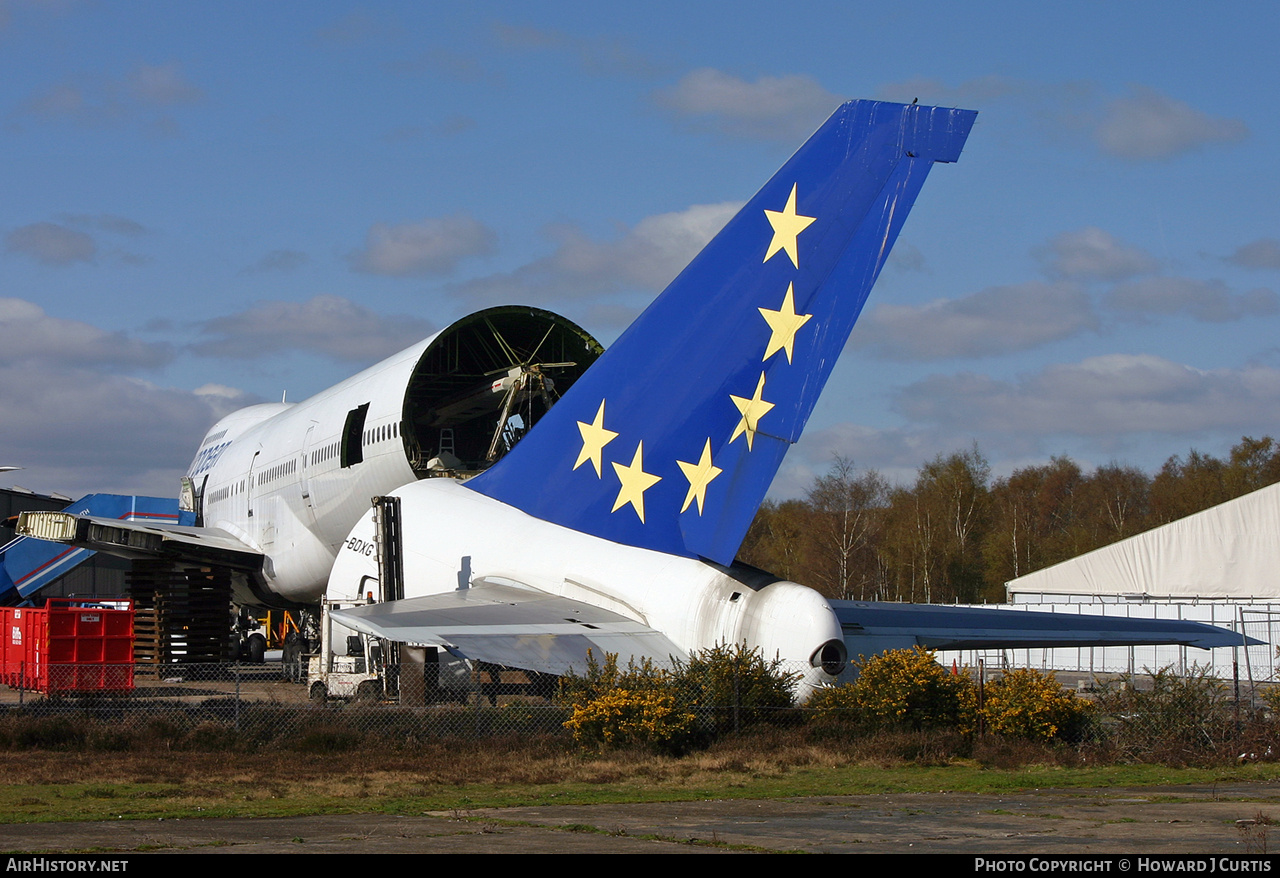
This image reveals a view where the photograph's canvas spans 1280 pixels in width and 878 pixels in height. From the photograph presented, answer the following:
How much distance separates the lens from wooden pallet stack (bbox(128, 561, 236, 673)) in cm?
2691

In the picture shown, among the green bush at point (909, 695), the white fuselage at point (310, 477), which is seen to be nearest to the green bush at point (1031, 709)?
the green bush at point (909, 695)

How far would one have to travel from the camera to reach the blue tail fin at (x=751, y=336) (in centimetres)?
1361

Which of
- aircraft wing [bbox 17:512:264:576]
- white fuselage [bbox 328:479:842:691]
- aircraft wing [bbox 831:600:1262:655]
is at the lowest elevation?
aircraft wing [bbox 831:600:1262:655]

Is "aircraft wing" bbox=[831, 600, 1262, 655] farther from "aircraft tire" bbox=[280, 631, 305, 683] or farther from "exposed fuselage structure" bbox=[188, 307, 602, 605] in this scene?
"aircraft tire" bbox=[280, 631, 305, 683]

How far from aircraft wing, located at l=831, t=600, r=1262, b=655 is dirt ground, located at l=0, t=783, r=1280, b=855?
2.93m

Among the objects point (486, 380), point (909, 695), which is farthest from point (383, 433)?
point (909, 695)

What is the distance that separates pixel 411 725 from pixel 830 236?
23.4ft

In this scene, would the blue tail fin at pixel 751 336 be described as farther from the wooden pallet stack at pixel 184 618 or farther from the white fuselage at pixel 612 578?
the wooden pallet stack at pixel 184 618

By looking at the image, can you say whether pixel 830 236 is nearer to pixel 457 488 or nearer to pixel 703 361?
pixel 703 361

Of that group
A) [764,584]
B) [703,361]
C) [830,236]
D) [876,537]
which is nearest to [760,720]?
[764,584]

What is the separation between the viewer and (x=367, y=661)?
18.8 metres

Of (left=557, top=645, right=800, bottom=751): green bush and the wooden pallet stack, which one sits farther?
the wooden pallet stack

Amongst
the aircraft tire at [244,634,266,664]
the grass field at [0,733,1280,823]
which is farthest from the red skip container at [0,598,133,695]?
the aircraft tire at [244,634,266,664]

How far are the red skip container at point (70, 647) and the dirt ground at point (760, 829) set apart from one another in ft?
42.7
